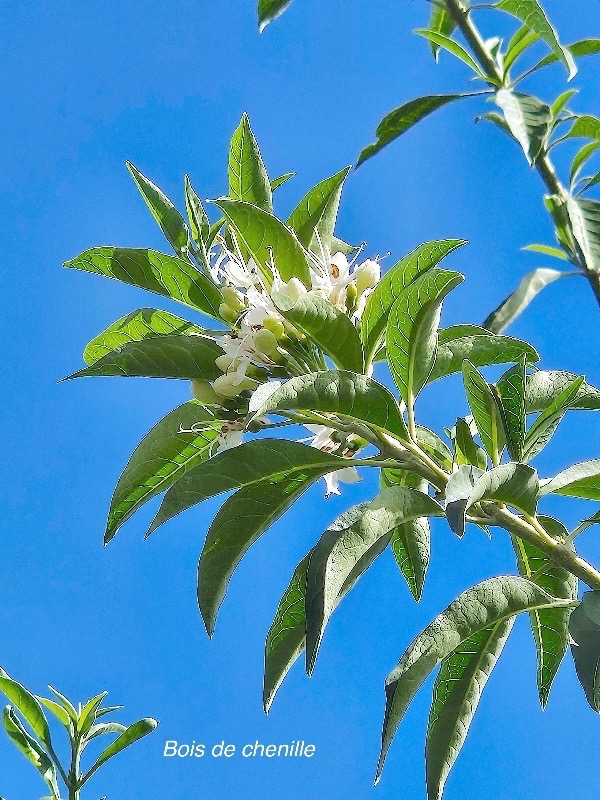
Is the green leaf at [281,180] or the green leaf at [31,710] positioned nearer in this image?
the green leaf at [281,180]

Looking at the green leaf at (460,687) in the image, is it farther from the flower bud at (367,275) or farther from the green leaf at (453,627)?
the flower bud at (367,275)

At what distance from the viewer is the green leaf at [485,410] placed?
128 cm

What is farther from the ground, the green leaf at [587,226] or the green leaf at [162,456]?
the green leaf at [587,226]

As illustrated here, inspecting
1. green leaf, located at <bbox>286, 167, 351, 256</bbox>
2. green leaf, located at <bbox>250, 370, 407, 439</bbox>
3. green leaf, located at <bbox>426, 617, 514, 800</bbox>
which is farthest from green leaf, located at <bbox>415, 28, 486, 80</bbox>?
green leaf, located at <bbox>426, 617, 514, 800</bbox>

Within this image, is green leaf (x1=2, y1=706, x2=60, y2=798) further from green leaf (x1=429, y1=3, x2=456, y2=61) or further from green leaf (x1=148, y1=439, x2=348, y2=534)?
green leaf (x1=429, y1=3, x2=456, y2=61)

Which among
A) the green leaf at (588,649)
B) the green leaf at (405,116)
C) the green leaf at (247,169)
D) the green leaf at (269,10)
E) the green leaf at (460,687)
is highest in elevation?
the green leaf at (269,10)

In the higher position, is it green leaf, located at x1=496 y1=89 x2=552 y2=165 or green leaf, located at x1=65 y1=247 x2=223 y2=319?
green leaf, located at x1=496 y1=89 x2=552 y2=165

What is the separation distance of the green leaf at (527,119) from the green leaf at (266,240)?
0.74 metres

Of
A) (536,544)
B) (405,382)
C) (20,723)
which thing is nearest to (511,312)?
(405,382)

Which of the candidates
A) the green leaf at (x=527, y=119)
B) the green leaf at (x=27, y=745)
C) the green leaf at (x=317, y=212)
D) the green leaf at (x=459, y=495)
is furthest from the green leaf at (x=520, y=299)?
the green leaf at (x=27, y=745)

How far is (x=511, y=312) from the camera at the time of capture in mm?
1998

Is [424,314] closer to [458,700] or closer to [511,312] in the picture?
[458,700]

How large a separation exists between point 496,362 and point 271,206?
1.60ft

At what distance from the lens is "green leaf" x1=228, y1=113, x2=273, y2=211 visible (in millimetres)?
1499
